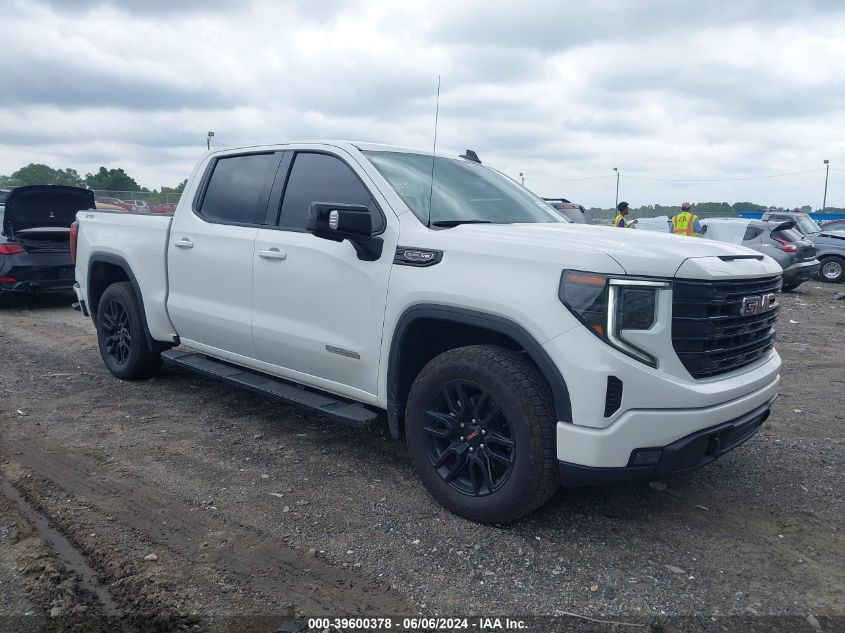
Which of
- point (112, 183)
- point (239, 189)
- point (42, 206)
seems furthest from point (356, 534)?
point (112, 183)

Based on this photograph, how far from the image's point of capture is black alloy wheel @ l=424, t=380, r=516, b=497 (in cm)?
340

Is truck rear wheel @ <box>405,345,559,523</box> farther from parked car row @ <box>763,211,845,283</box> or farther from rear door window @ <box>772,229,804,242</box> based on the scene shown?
parked car row @ <box>763,211,845,283</box>

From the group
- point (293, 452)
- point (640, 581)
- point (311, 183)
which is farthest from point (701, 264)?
point (293, 452)

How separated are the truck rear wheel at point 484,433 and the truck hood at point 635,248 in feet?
1.79

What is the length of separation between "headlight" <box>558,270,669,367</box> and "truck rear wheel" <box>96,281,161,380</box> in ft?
13.3

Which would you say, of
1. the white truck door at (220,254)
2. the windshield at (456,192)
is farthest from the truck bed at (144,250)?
the windshield at (456,192)

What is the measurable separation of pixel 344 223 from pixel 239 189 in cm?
171

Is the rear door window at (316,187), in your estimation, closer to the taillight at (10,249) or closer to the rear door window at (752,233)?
the taillight at (10,249)

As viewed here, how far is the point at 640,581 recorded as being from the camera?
10.1 ft

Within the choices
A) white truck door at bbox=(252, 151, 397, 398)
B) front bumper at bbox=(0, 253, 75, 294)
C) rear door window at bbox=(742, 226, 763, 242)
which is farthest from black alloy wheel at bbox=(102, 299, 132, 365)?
rear door window at bbox=(742, 226, 763, 242)

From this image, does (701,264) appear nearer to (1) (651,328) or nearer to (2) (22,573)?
(1) (651,328)

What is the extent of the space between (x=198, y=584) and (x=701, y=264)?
2.60 m

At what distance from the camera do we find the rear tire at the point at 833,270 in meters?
16.8

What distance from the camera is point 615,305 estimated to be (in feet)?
9.96
